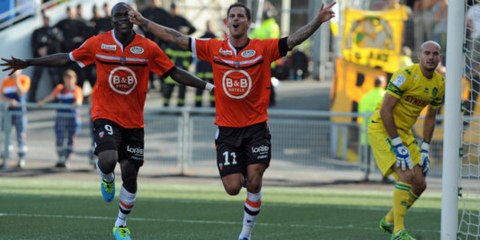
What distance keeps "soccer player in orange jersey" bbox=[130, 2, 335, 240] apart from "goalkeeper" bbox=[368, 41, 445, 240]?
1.57 m

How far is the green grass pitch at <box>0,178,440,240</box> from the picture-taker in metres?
11.4

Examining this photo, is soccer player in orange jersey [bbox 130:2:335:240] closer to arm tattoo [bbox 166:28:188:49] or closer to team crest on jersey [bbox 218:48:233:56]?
team crest on jersey [bbox 218:48:233:56]

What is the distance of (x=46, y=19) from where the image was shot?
A: 2753 cm

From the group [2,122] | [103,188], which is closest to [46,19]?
[2,122]

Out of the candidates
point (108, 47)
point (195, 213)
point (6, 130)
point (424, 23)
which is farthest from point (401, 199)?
point (424, 23)

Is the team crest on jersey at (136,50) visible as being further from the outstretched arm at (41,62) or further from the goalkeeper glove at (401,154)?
the goalkeeper glove at (401,154)

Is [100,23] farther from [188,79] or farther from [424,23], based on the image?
A: [188,79]

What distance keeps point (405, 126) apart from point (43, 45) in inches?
689

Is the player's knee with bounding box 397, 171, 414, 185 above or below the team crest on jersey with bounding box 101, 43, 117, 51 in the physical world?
below

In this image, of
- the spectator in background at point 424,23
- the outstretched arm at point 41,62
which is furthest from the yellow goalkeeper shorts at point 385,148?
the spectator in background at point 424,23

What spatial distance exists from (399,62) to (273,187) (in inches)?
216

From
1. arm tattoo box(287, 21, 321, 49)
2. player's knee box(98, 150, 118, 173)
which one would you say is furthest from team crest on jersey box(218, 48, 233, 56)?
player's knee box(98, 150, 118, 173)

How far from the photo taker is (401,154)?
36.4ft

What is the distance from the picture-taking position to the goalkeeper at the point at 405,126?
436 inches
